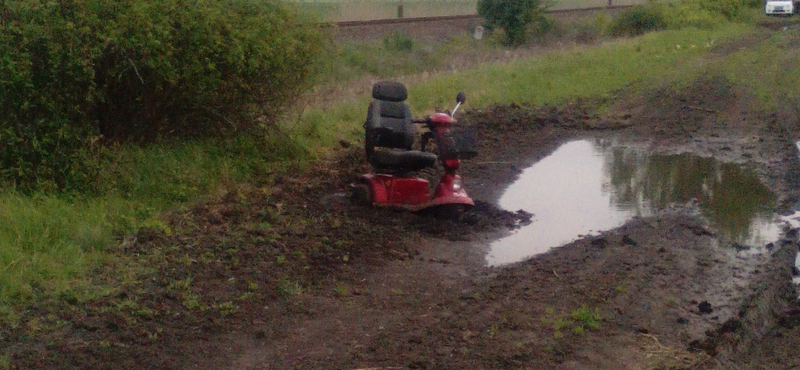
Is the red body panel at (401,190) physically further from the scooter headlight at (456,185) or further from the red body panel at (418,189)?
the scooter headlight at (456,185)

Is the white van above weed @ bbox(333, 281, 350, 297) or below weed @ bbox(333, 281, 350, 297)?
below

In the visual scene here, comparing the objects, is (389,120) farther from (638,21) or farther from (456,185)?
(638,21)

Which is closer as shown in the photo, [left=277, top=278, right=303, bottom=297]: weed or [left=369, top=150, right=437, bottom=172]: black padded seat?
[left=277, top=278, right=303, bottom=297]: weed

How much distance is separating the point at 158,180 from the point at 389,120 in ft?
7.81

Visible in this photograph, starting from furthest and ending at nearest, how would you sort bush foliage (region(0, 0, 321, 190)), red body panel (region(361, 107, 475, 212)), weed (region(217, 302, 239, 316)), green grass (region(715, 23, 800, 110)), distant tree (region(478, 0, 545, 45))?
distant tree (region(478, 0, 545, 45)) → green grass (region(715, 23, 800, 110)) → red body panel (region(361, 107, 475, 212)) → bush foliage (region(0, 0, 321, 190)) → weed (region(217, 302, 239, 316))

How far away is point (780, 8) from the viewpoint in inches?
1989

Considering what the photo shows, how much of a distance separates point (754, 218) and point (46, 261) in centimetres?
696

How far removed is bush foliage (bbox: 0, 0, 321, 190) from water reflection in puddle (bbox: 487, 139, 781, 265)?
10.5 ft

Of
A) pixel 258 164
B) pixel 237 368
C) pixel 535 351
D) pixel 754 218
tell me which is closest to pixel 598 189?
pixel 754 218

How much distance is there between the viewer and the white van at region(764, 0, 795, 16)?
165 ft

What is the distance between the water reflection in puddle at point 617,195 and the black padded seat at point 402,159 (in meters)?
1.16

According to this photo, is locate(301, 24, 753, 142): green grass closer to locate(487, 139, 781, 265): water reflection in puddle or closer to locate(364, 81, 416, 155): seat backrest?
locate(364, 81, 416, 155): seat backrest

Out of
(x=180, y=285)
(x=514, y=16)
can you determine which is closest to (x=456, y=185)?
(x=180, y=285)

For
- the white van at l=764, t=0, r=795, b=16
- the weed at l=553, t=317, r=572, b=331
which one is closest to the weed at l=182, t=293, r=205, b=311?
the weed at l=553, t=317, r=572, b=331
